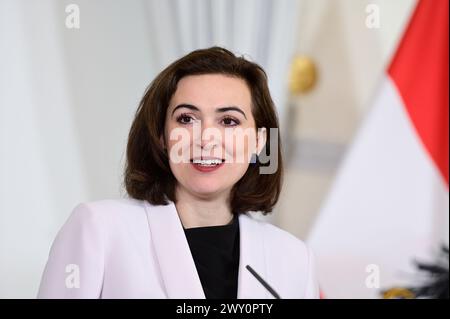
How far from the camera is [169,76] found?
4.38 feet

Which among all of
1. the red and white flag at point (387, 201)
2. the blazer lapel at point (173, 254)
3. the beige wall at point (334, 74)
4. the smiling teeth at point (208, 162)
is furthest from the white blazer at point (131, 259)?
the beige wall at point (334, 74)

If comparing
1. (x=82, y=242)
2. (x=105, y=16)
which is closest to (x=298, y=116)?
(x=105, y=16)

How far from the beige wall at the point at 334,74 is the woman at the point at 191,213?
40.3 inches

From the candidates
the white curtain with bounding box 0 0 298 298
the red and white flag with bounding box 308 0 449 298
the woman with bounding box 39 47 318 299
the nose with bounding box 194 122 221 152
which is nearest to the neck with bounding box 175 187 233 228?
the woman with bounding box 39 47 318 299

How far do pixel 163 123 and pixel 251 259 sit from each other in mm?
313

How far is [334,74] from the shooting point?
8.02ft

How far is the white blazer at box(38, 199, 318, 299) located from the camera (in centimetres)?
115

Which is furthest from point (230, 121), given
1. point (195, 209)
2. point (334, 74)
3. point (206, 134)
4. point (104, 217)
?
point (334, 74)

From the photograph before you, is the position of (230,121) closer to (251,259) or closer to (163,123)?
(163,123)

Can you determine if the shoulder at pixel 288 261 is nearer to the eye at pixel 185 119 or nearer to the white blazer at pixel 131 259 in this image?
the white blazer at pixel 131 259

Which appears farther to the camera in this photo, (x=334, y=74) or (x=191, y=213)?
(x=334, y=74)

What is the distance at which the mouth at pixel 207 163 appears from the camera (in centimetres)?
126

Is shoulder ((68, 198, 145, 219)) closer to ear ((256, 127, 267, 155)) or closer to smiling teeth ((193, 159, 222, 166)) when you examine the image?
smiling teeth ((193, 159, 222, 166))
